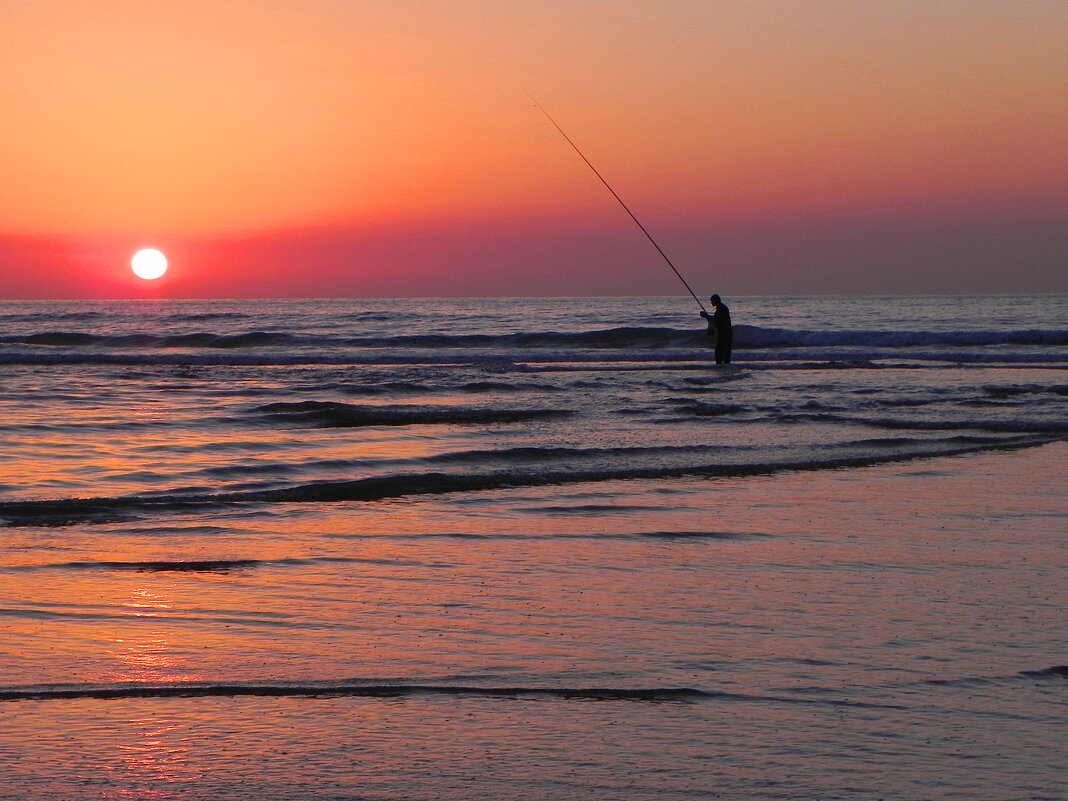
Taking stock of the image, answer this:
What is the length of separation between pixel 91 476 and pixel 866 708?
23.6ft

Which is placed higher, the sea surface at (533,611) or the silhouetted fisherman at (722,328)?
the silhouetted fisherman at (722,328)

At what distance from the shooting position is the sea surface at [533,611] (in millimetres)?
3221

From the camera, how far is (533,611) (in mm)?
4875

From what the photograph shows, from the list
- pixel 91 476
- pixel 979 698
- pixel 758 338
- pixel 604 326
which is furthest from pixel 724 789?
pixel 604 326

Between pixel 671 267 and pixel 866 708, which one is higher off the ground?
pixel 671 267

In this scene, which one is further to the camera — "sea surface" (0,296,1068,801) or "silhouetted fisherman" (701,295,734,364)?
"silhouetted fisherman" (701,295,734,364)

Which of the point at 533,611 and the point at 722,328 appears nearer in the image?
the point at 533,611

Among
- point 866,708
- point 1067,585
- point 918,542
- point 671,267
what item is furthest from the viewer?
point 671,267

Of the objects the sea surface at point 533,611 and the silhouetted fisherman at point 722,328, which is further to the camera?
the silhouetted fisherman at point 722,328

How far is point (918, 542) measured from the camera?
6309 millimetres

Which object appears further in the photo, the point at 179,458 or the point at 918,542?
the point at 179,458

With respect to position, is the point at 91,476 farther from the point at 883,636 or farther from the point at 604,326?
the point at 604,326

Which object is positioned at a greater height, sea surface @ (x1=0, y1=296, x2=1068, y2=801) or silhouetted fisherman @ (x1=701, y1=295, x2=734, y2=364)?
silhouetted fisherman @ (x1=701, y1=295, x2=734, y2=364)

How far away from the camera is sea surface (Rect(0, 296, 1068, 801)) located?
127 inches
